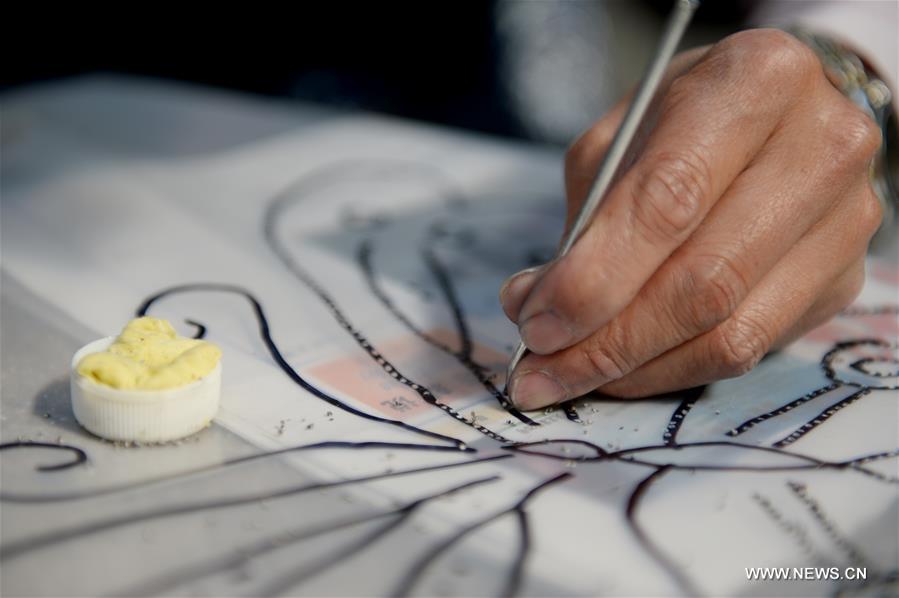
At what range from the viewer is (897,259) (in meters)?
1.05

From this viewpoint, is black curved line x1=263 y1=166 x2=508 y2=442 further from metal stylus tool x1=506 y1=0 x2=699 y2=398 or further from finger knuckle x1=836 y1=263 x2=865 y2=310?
finger knuckle x1=836 y1=263 x2=865 y2=310

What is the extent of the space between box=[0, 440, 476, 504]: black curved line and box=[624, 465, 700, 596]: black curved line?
116 millimetres

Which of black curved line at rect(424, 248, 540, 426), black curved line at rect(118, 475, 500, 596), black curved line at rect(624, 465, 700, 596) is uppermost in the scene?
black curved line at rect(118, 475, 500, 596)

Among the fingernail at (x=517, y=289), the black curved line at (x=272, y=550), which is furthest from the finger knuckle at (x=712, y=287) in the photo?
the black curved line at (x=272, y=550)

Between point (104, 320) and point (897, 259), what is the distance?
0.88m

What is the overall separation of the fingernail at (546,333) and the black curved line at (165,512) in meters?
0.09

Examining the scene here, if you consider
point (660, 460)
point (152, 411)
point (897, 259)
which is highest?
point (152, 411)

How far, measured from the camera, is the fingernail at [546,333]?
2.00 feet

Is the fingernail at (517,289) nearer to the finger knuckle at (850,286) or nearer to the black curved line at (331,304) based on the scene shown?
the black curved line at (331,304)

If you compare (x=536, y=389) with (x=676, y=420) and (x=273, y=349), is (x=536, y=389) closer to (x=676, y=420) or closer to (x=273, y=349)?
(x=676, y=420)

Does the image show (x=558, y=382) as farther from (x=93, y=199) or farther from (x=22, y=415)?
(x=93, y=199)

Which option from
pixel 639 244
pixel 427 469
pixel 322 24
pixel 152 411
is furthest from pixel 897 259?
pixel 322 24
